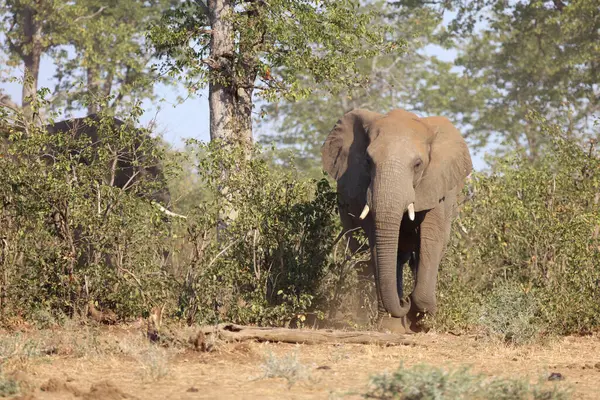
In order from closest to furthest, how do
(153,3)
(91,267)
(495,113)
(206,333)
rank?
(206,333), (91,267), (153,3), (495,113)

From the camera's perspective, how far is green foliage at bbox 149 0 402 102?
A: 13320mm

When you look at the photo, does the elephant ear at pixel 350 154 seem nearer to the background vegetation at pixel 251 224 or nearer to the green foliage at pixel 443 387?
the background vegetation at pixel 251 224

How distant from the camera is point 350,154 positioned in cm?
1276

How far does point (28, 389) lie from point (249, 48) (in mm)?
7576

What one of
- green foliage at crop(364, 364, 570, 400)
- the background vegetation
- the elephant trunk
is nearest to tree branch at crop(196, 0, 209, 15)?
the background vegetation

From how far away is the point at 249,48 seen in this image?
13.5m

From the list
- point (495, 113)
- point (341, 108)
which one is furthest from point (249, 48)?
point (341, 108)

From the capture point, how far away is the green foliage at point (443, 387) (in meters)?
6.34

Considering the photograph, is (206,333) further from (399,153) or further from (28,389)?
(399,153)

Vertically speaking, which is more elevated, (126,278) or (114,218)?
(114,218)

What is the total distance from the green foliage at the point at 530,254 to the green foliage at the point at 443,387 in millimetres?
3601

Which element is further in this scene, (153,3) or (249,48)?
(153,3)

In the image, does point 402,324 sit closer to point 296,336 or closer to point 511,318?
point 511,318

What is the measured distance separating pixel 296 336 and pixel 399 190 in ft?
8.34
